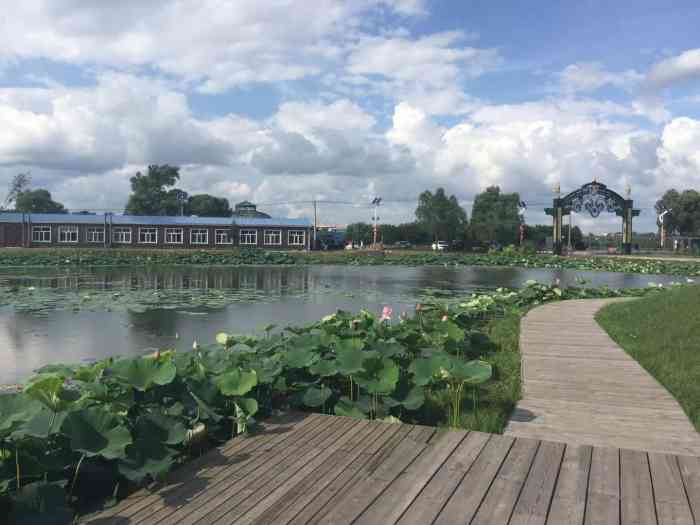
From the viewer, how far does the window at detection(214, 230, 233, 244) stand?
53969 mm

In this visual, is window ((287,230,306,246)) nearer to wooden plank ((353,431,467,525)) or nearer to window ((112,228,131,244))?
window ((112,228,131,244))

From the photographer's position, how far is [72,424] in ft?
8.88

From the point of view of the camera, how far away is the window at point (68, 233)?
51.9m

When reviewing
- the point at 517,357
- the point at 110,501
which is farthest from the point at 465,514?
the point at 517,357

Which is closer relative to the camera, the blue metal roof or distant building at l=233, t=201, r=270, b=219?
the blue metal roof

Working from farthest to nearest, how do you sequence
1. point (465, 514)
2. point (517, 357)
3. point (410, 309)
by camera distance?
point (410, 309)
point (517, 357)
point (465, 514)

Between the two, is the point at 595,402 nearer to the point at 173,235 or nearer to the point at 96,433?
the point at 96,433

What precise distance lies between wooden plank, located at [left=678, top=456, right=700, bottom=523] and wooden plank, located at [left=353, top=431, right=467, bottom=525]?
1.13 metres

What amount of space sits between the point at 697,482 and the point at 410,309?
1032cm

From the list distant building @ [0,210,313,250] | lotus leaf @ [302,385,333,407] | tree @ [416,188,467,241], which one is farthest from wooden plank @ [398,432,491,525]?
tree @ [416,188,467,241]

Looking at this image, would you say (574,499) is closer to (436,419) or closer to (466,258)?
(436,419)

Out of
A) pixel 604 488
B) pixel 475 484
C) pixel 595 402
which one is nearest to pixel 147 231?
pixel 595 402

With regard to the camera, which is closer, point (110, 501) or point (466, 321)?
point (110, 501)

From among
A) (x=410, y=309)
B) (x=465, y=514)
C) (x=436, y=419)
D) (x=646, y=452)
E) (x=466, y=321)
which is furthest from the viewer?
(x=410, y=309)
